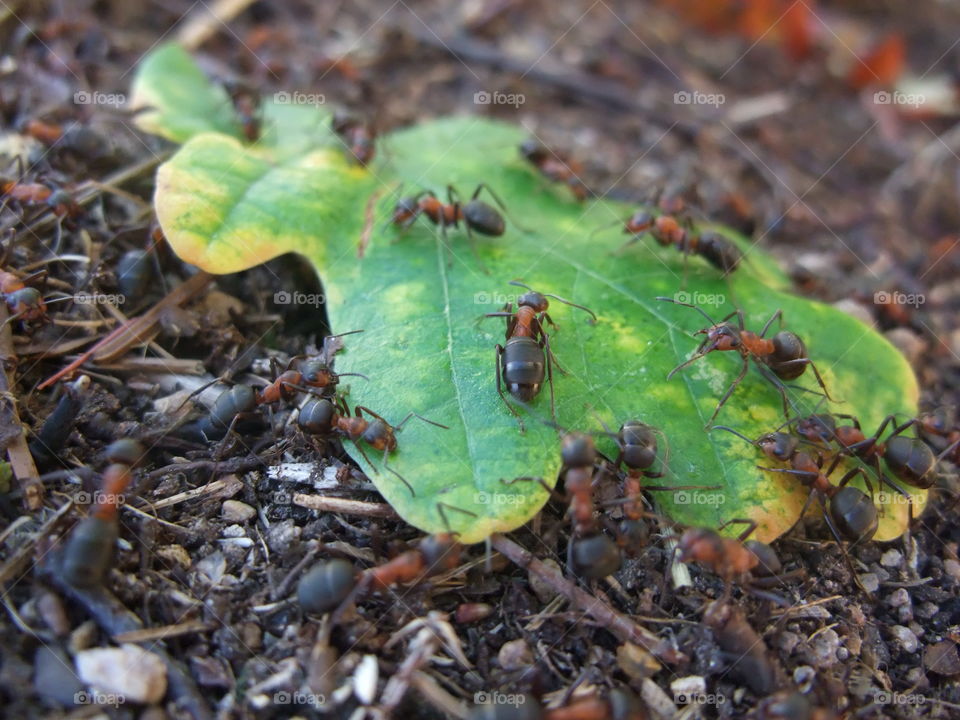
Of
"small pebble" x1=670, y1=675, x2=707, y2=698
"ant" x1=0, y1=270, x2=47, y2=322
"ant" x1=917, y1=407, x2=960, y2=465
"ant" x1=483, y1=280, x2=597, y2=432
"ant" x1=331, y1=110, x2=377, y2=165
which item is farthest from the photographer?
"ant" x1=331, y1=110, x2=377, y2=165

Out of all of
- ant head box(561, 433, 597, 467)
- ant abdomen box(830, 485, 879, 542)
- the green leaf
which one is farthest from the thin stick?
ant abdomen box(830, 485, 879, 542)

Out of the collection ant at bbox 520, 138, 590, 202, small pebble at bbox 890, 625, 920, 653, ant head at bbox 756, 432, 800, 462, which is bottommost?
small pebble at bbox 890, 625, 920, 653

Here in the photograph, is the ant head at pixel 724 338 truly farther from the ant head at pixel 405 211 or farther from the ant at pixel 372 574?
the ant head at pixel 405 211

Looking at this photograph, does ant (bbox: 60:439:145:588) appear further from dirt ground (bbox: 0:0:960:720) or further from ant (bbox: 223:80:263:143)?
ant (bbox: 223:80:263:143)

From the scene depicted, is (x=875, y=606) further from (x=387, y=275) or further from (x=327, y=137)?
(x=327, y=137)

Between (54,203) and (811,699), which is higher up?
(54,203)

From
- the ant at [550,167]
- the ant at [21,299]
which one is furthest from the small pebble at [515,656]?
the ant at [550,167]

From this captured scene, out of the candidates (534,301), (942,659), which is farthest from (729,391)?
(942,659)

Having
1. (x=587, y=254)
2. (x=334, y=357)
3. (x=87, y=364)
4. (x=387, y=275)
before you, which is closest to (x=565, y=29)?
(x=587, y=254)
